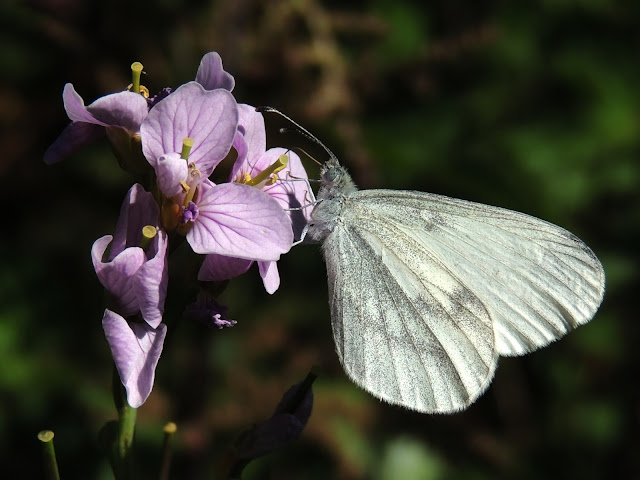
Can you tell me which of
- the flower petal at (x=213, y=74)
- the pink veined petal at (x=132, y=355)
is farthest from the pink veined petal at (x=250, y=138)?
the pink veined petal at (x=132, y=355)

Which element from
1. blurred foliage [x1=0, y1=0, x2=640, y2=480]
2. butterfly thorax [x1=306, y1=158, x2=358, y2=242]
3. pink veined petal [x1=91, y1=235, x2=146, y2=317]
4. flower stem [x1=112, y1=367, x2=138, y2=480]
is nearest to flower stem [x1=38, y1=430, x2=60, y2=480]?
flower stem [x1=112, y1=367, x2=138, y2=480]

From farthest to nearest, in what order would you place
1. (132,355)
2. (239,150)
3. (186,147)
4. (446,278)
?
(446,278), (239,150), (186,147), (132,355)

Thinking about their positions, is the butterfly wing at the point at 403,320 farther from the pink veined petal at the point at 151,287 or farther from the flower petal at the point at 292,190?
the pink veined petal at the point at 151,287

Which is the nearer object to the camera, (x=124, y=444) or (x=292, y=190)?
(x=124, y=444)

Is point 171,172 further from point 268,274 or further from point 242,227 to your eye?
point 268,274

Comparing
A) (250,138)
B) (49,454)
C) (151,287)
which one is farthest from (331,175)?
(49,454)

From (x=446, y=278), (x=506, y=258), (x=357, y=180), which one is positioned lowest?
(x=357, y=180)
